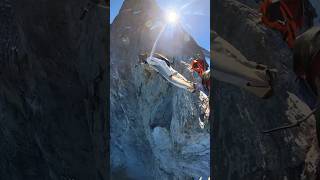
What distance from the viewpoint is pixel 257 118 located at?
2430 mm

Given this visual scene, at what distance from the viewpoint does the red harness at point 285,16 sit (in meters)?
2.25

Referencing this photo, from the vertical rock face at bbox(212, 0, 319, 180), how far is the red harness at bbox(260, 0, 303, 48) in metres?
0.04

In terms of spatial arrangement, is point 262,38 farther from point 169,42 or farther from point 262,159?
point 169,42

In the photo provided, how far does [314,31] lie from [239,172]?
840mm

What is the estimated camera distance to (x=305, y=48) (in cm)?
220
